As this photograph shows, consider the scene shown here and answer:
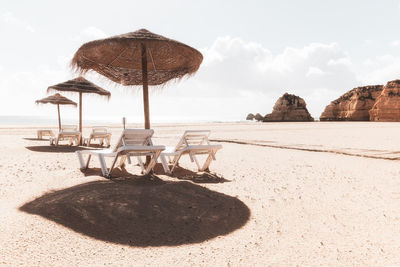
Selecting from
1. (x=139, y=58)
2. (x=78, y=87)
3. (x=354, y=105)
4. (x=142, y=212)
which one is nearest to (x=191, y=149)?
(x=142, y=212)

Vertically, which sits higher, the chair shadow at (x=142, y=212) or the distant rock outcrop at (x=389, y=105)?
the distant rock outcrop at (x=389, y=105)

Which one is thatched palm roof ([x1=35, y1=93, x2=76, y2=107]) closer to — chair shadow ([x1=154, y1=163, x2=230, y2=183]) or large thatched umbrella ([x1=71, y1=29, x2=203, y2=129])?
large thatched umbrella ([x1=71, y1=29, x2=203, y2=129])

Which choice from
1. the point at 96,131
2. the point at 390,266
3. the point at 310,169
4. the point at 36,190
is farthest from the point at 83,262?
the point at 96,131

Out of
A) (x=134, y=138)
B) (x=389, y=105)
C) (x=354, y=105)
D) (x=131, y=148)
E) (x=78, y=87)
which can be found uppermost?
(x=354, y=105)

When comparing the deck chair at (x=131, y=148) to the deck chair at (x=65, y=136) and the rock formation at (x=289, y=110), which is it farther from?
the rock formation at (x=289, y=110)

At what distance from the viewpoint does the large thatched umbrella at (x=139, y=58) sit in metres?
4.52

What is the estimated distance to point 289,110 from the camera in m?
57.9

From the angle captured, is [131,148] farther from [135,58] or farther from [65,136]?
[65,136]

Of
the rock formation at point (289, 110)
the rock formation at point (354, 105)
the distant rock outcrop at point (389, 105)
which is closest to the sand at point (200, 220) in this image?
the distant rock outcrop at point (389, 105)

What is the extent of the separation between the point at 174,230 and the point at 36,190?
2.33m

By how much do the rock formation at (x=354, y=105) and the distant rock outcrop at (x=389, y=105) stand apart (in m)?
5.25

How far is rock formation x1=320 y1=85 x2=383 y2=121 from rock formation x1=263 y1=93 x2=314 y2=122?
5.78m

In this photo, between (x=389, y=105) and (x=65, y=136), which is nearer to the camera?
(x=65, y=136)

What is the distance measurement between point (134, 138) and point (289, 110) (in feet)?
188
